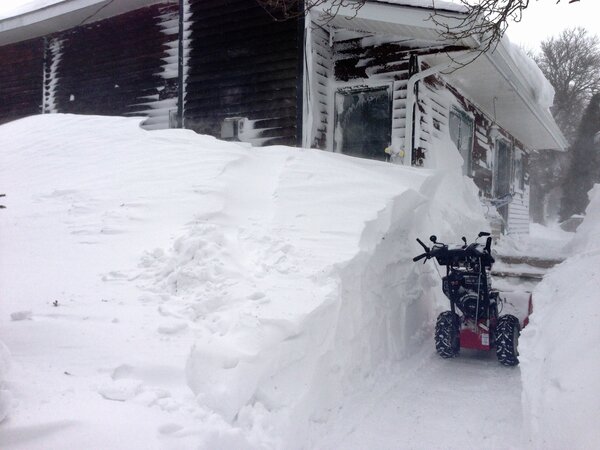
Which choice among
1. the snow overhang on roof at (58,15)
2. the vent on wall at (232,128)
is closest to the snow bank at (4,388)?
the vent on wall at (232,128)

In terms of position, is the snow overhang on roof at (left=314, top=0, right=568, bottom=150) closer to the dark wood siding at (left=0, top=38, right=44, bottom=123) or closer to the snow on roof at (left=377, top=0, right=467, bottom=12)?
the snow on roof at (left=377, top=0, right=467, bottom=12)

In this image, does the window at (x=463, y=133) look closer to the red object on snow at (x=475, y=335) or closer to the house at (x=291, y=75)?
the house at (x=291, y=75)

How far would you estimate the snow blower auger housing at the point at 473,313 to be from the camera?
518 centimetres

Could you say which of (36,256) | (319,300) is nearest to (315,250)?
(319,300)

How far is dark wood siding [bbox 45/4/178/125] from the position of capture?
439 inches

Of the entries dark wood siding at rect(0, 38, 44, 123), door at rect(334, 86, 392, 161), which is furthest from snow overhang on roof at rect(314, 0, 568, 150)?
dark wood siding at rect(0, 38, 44, 123)

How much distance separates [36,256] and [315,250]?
252 centimetres

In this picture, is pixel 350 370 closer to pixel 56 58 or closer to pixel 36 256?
pixel 36 256

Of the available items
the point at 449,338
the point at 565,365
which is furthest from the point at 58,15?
the point at 565,365

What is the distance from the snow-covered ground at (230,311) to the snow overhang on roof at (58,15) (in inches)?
224

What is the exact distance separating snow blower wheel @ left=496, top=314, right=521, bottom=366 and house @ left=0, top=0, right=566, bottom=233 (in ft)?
12.6

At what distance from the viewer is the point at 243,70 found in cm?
936

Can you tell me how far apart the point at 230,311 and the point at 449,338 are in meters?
2.81

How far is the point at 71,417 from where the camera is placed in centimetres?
226
